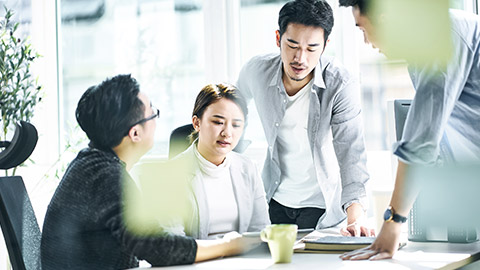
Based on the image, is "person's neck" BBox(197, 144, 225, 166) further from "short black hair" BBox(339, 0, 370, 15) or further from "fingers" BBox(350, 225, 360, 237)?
"short black hair" BBox(339, 0, 370, 15)

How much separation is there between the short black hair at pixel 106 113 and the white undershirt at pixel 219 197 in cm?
41

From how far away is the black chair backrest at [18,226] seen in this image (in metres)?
1.74

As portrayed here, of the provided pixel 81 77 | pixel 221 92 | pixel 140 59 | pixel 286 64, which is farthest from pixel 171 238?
pixel 81 77

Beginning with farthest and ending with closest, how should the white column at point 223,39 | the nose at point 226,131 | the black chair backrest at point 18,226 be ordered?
1. the white column at point 223,39
2. the nose at point 226,131
3. the black chair backrest at point 18,226

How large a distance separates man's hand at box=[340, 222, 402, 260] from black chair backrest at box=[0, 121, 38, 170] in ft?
2.96

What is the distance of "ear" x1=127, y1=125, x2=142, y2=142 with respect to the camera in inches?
72.5

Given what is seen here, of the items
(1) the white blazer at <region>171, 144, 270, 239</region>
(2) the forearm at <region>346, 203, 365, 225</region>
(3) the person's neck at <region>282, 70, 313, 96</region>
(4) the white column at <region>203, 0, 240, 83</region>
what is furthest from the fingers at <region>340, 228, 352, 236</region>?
(4) the white column at <region>203, 0, 240, 83</region>

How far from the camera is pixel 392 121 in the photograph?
2014 mm

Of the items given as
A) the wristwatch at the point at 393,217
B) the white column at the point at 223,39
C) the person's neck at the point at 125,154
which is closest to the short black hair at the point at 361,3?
the wristwatch at the point at 393,217

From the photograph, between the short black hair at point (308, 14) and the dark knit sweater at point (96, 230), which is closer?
the dark knit sweater at point (96, 230)

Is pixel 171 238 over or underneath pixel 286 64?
underneath

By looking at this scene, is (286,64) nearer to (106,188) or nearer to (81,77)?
(106,188)

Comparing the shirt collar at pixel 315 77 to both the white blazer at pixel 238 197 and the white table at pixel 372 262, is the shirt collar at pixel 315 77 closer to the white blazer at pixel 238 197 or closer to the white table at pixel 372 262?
the white blazer at pixel 238 197

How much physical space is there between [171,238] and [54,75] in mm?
3222
